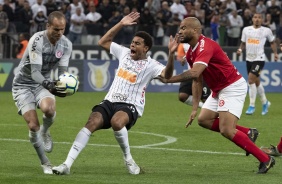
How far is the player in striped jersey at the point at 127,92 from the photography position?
474 inches

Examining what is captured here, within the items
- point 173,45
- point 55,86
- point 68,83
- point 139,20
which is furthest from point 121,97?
point 139,20

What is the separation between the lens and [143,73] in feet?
40.9

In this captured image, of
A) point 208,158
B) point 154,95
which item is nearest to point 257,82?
point 154,95

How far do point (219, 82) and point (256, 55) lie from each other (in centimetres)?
1105

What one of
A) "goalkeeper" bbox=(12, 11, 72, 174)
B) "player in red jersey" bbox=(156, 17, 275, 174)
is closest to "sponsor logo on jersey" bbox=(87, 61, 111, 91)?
"goalkeeper" bbox=(12, 11, 72, 174)

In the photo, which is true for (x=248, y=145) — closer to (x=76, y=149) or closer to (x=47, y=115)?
(x=76, y=149)

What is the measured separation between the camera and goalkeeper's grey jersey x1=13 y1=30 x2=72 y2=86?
12383 mm

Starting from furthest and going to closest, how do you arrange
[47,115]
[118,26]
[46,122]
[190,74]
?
[46,122] < [47,115] < [118,26] < [190,74]

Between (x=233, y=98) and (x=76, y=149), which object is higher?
(x=233, y=98)

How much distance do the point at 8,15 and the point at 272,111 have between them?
12.5 m

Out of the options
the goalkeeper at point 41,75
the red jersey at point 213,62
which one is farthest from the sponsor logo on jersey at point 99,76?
the red jersey at point 213,62

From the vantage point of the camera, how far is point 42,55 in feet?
41.3

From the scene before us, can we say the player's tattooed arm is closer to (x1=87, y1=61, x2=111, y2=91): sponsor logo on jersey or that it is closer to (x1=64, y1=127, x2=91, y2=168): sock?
(x1=64, y1=127, x2=91, y2=168): sock

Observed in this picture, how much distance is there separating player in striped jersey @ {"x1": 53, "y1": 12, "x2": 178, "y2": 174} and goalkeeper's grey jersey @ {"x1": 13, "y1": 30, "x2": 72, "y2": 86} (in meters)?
0.60
